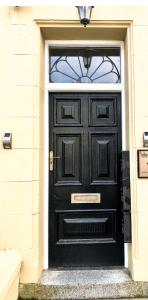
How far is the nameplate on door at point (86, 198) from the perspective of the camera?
3.43 meters

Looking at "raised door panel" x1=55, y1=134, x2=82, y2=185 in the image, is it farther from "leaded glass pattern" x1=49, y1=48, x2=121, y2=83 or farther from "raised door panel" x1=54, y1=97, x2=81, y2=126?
"leaded glass pattern" x1=49, y1=48, x2=121, y2=83

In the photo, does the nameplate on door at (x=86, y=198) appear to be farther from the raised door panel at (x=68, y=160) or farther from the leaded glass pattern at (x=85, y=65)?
the leaded glass pattern at (x=85, y=65)

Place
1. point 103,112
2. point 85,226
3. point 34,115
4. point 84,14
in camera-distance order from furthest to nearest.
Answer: point 103,112 → point 85,226 → point 34,115 → point 84,14

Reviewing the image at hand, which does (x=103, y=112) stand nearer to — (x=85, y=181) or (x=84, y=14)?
(x=85, y=181)

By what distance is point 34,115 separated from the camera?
10.4 ft

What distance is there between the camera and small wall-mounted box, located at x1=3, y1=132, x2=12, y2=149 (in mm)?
3084

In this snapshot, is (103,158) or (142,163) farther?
(103,158)

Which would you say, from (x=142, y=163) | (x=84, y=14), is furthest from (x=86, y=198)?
(x=84, y=14)

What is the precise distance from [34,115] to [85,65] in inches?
38.1

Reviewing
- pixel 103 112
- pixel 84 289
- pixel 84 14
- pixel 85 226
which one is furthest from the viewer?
pixel 103 112

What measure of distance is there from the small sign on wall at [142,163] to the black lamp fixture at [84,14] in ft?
5.01

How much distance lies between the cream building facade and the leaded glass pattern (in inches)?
9.5

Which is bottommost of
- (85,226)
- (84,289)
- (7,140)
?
(84,289)

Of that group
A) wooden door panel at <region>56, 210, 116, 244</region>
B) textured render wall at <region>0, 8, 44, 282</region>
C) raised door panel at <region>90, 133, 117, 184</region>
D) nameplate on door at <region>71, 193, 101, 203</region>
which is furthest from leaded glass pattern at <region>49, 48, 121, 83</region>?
wooden door panel at <region>56, 210, 116, 244</region>
